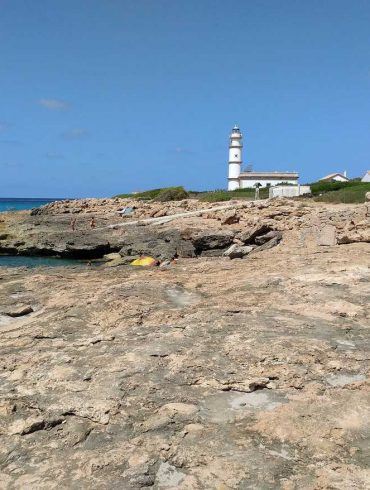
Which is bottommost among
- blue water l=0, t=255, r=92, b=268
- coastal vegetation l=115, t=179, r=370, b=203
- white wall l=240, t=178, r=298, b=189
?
blue water l=0, t=255, r=92, b=268

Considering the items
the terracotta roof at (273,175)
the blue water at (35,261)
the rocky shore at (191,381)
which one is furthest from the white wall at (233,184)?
the rocky shore at (191,381)

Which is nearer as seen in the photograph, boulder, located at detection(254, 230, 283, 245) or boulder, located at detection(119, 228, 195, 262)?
boulder, located at detection(254, 230, 283, 245)

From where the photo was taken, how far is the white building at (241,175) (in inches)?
2872

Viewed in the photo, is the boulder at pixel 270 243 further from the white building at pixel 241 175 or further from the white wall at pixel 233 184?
the white wall at pixel 233 184

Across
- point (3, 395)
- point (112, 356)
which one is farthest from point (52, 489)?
point (112, 356)

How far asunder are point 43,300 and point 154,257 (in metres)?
14.0

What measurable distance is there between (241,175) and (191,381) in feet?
242

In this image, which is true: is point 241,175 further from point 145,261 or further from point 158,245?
point 145,261

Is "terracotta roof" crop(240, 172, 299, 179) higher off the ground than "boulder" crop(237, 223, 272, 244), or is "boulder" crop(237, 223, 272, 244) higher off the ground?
"terracotta roof" crop(240, 172, 299, 179)

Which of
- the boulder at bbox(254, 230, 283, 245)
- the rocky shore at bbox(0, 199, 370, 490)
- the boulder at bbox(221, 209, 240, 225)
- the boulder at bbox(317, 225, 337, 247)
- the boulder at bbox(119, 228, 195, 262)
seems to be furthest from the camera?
the boulder at bbox(221, 209, 240, 225)

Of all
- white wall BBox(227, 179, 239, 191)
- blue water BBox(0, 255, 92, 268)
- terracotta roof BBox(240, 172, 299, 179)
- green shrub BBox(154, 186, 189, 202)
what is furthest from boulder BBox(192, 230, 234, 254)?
white wall BBox(227, 179, 239, 191)

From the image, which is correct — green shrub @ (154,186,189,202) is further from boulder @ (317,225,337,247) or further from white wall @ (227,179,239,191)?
boulder @ (317,225,337,247)

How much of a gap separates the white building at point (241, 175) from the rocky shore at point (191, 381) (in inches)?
2347

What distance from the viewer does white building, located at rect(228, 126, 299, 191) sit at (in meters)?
72.9
